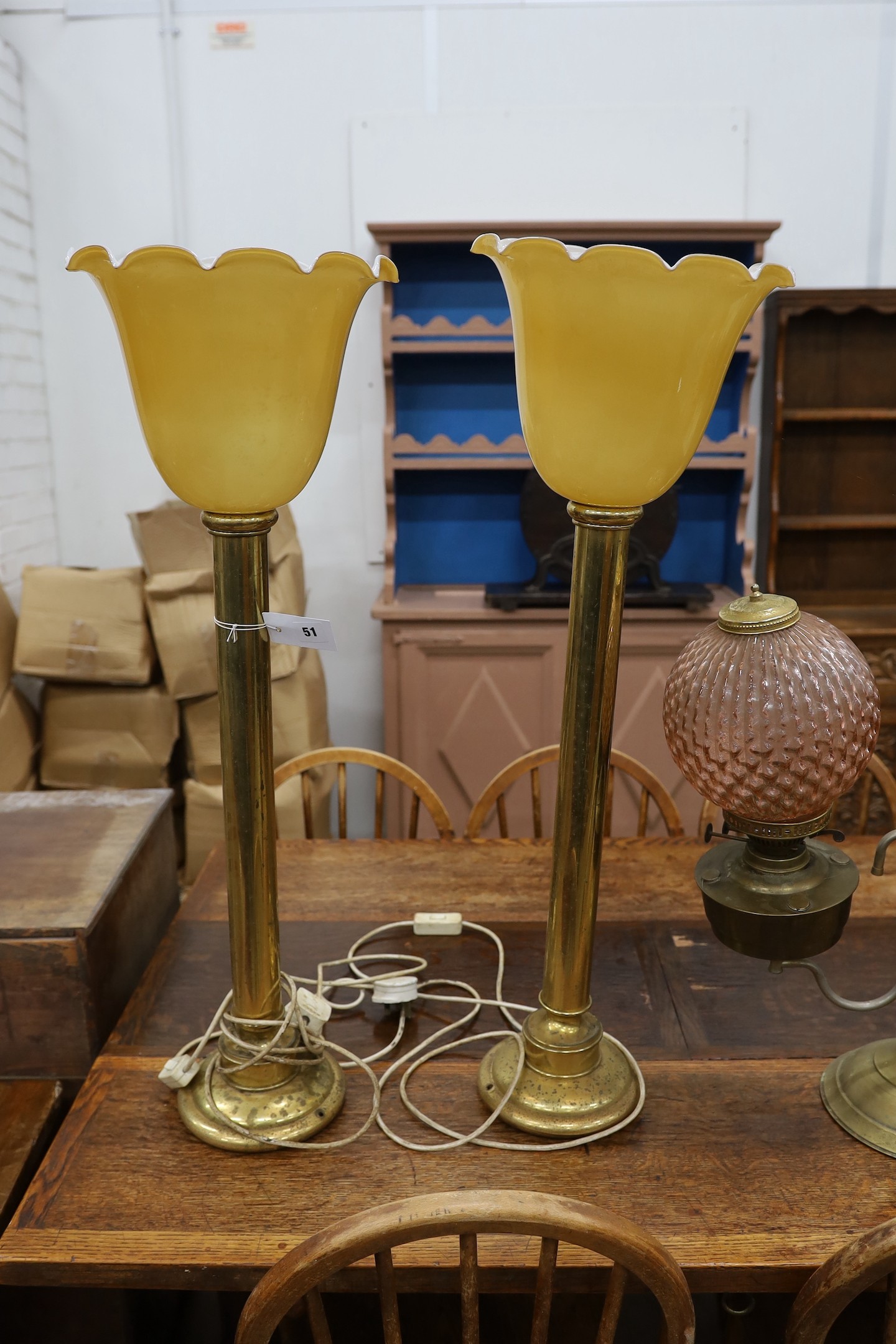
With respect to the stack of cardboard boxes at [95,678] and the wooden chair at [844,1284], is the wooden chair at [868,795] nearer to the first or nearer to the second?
the wooden chair at [844,1284]

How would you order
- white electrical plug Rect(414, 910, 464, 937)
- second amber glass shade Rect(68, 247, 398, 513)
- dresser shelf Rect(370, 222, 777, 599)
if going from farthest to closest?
dresser shelf Rect(370, 222, 777, 599) < white electrical plug Rect(414, 910, 464, 937) < second amber glass shade Rect(68, 247, 398, 513)

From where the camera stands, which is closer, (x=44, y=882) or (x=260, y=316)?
(x=260, y=316)

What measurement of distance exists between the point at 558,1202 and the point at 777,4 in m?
3.16

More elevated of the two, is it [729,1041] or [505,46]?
[505,46]

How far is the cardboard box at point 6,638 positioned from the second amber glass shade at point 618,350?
2165 millimetres

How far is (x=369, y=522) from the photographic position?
3.17 m

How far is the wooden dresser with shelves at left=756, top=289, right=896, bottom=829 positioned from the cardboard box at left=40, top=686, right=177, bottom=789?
68.6 inches

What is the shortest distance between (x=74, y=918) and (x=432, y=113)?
8.29ft

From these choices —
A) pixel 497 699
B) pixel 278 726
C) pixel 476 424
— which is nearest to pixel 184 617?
pixel 278 726

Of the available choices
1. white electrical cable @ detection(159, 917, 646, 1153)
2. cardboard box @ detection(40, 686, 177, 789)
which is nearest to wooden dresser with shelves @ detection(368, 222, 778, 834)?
cardboard box @ detection(40, 686, 177, 789)

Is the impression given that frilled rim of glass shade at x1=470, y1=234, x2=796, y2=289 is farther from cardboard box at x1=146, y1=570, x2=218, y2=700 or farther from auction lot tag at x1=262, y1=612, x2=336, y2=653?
cardboard box at x1=146, y1=570, x2=218, y2=700

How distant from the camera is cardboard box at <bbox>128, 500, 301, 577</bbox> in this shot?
2695 mm

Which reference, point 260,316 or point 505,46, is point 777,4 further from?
point 260,316

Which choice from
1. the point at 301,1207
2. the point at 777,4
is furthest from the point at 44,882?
the point at 777,4
